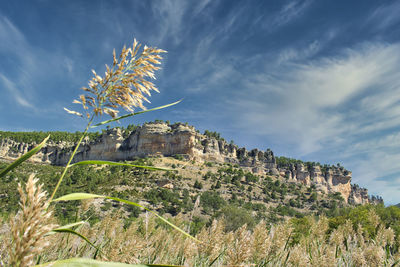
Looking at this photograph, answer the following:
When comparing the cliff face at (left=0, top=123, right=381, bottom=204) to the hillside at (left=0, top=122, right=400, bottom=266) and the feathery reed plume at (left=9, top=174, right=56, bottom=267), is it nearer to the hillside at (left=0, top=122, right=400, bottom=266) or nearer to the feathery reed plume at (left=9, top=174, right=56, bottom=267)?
the hillside at (left=0, top=122, right=400, bottom=266)

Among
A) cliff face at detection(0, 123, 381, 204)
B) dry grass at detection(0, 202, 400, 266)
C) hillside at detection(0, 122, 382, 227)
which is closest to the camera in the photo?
dry grass at detection(0, 202, 400, 266)

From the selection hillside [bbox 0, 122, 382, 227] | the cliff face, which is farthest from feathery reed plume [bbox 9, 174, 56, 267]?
the cliff face

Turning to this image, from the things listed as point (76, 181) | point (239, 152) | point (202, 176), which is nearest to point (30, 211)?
point (76, 181)

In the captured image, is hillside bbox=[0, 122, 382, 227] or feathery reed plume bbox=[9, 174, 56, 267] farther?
hillside bbox=[0, 122, 382, 227]

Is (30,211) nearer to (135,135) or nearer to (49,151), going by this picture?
(135,135)

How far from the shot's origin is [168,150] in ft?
294

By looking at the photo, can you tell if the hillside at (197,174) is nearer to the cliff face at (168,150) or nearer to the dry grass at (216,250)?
the cliff face at (168,150)

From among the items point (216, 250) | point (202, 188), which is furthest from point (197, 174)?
point (216, 250)

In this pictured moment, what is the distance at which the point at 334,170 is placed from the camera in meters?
117

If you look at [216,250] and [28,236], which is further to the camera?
[216,250]

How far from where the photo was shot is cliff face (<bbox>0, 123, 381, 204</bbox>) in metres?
89.7

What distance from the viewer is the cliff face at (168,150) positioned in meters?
89.7

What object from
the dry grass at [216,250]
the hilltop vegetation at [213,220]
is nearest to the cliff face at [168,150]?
the hilltop vegetation at [213,220]

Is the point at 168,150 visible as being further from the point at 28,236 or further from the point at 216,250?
the point at 28,236
